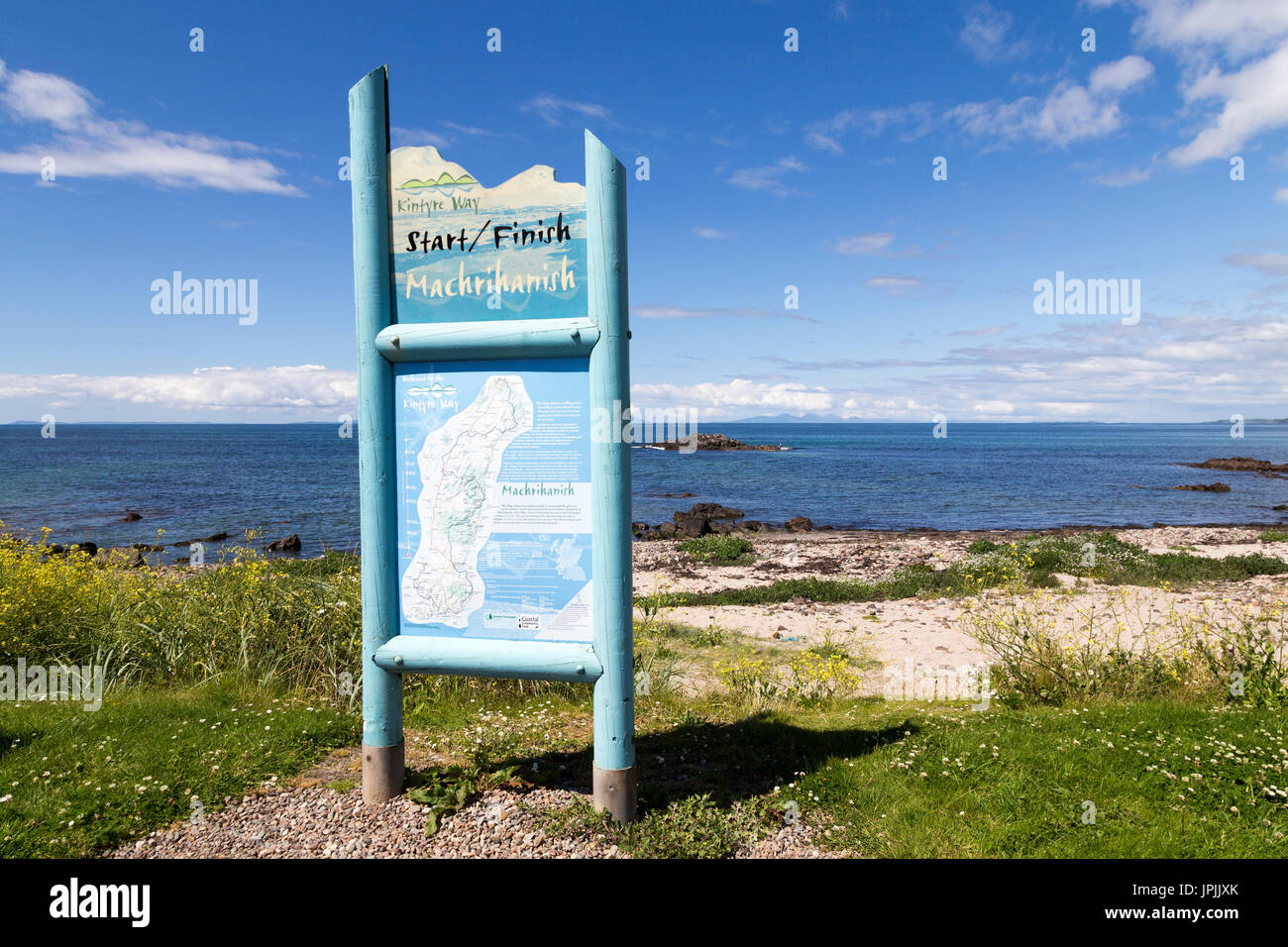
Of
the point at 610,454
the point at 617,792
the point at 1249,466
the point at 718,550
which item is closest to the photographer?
the point at 610,454

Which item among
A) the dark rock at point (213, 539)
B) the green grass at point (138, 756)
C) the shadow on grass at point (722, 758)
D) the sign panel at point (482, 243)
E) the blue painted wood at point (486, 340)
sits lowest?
the dark rock at point (213, 539)

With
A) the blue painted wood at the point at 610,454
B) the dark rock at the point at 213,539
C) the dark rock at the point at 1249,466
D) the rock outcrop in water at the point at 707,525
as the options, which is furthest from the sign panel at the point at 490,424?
the dark rock at the point at 1249,466

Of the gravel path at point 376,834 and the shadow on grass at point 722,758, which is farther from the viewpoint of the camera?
the shadow on grass at point 722,758

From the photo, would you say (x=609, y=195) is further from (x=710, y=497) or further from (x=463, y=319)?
(x=710, y=497)

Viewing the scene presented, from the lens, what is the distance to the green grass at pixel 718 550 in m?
20.5

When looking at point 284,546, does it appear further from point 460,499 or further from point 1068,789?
point 1068,789

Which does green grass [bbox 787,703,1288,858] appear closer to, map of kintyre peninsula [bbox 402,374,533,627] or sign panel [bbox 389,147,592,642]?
sign panel [bbox 389,147,592,642]

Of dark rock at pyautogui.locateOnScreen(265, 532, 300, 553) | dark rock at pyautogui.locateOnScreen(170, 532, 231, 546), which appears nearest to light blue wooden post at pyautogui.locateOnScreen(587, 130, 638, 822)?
dark rock at pyautogui.locateOnScreen(265, 532, 300, 553)

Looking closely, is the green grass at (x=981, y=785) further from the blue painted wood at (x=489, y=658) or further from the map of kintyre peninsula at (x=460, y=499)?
the map of kintyre peninsula at (x=460, y=499)

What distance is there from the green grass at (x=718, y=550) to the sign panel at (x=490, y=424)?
16.3 m

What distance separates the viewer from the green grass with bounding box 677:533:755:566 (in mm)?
20516

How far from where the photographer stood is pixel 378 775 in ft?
14.1

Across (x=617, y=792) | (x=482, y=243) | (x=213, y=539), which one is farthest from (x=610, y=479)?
(x=213, y=539)

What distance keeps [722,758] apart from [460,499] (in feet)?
9.06
